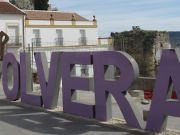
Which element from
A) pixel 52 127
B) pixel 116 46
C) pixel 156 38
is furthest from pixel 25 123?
pixel 116 46

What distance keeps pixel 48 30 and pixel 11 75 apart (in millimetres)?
41030

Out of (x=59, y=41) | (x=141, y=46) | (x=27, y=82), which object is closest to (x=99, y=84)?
(x=27, y=82)

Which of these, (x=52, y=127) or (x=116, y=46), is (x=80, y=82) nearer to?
(x=52, y=127)

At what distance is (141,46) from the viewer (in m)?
55.4

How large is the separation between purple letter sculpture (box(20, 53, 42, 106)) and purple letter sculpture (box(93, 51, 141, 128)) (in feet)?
11.0

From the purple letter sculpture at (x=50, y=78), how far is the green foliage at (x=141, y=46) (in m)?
39.6

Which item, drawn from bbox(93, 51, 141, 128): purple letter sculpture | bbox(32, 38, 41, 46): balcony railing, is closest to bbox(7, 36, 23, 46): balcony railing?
bbox(32, 38, 41, 46): balcony railing

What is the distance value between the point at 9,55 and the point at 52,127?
16.6 ft

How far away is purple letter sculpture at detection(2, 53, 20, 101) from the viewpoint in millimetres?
16375

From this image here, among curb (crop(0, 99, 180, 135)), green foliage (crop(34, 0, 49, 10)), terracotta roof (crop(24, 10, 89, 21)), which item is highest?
green foliage (crop(34, 0, 49, 10))

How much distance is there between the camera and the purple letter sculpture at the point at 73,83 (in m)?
12.9

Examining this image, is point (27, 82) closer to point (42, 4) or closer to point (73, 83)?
point (73, 83)

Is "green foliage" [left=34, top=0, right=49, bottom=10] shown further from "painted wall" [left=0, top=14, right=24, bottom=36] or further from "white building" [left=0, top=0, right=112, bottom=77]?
"painted wall" [left=0, top=14, right=24, bottom=36]

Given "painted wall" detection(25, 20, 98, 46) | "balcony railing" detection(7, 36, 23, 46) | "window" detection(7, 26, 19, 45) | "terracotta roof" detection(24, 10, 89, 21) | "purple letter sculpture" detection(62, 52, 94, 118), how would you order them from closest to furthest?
"purple letter sculpture" detection(62, 52, 94, 118), "balcony railing" detection(7, 36, 23, 46), "window" detection(7, 26, 19, 45), "painted wall" detection(25, 20, 98, 46), "terracotta roof" detection(24, 10, 89, 21)
